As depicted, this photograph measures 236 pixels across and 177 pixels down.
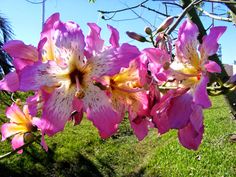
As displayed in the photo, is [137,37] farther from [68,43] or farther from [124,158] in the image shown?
[124,158]

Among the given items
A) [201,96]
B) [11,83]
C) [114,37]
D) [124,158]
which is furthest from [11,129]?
[124,158]

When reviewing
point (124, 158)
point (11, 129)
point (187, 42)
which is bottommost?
point (124, 158)

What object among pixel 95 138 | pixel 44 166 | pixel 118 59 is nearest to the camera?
pixel 118 59

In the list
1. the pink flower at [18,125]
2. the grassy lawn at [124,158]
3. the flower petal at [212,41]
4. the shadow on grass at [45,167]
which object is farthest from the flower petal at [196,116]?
the shadow on grass at [45,167]

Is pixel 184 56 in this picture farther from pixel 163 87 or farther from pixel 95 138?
pixel 95 138

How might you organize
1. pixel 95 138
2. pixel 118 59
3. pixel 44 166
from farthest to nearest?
pixel 95 138, pixel 44 166, pixel 118 59

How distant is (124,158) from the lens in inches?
379

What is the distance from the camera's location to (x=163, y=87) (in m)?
0.68

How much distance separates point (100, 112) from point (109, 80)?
0.06m

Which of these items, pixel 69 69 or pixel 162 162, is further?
pixel 162 162

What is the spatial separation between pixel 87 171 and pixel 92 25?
26.8ft

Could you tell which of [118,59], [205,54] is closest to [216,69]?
[205,54]

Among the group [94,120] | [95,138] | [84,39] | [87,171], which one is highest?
[84,39]

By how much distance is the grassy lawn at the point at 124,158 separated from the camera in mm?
7875
